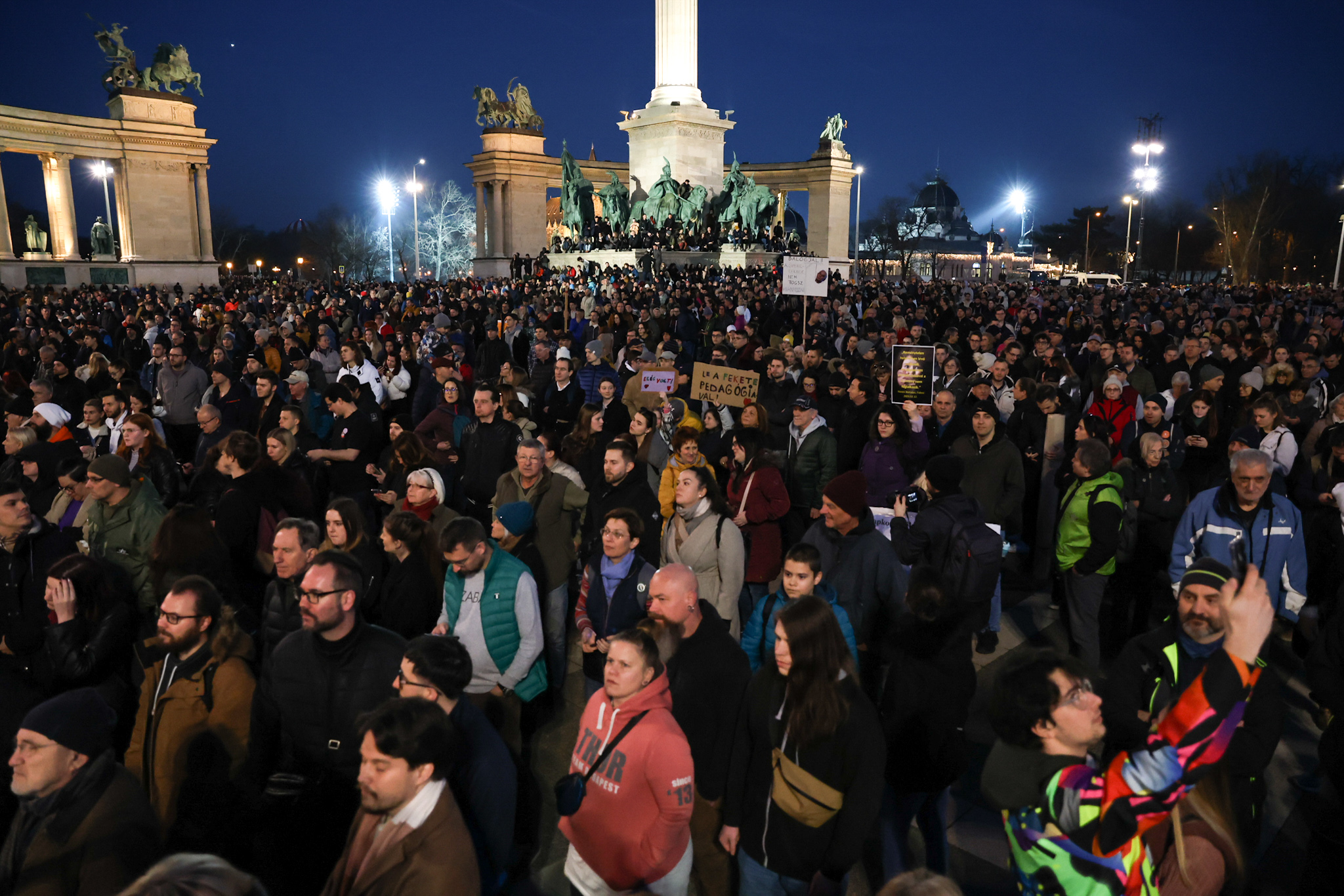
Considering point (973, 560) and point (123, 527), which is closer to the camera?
point (973, 560)

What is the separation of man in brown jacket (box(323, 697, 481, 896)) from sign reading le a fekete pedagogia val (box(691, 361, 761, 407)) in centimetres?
623

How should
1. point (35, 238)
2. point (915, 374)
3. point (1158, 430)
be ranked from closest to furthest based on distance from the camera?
1. point (1158, 430)
2. point (915, 374)
3. point (35, 238)

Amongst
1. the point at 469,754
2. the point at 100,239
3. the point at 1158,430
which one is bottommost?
the point at 469,754

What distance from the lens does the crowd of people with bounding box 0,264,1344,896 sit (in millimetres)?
2547

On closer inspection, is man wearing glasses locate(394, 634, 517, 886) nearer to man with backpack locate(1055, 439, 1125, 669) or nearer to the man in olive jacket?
the man in olive jacket

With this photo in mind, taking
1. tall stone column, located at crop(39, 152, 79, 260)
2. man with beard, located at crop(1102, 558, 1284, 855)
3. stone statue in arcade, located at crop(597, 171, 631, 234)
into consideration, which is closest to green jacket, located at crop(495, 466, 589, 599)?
man with beard, located at crop(1102, 558, 1284, 855)

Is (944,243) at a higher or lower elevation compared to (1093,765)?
higher

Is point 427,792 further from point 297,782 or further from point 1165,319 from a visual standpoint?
point 1165,319

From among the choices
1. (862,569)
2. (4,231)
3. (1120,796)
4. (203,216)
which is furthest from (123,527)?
(203,216)

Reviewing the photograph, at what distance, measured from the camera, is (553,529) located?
18.8 feet

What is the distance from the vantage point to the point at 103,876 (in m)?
2.53

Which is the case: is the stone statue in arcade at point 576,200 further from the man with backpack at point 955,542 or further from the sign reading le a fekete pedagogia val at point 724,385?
the man with backpack at point 955,542

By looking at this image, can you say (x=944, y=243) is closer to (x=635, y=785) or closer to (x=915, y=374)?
(x=915, y=374)

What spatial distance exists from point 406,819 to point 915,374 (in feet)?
26.4
